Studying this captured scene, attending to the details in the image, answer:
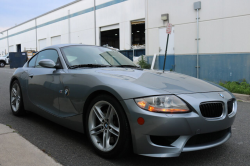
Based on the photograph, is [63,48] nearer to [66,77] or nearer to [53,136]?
[66,77]

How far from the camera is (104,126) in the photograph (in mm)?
2703

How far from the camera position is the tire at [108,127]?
2.42 metres

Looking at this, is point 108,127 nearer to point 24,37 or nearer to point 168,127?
point 168,127

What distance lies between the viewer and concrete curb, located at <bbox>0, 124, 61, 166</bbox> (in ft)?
8.30

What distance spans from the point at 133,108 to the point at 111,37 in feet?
84.4

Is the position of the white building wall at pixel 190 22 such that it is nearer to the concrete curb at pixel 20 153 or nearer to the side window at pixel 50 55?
the side window at pixel 50 55

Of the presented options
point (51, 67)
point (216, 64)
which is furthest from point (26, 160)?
point (216, 64)

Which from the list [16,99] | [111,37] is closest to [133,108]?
[16,99]

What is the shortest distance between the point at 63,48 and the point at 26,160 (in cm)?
181

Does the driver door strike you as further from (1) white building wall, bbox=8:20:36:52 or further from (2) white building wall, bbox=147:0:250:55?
(1) white building wall, bbox=8:20:36:52

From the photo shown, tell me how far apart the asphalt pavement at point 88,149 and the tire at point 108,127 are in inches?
5.8

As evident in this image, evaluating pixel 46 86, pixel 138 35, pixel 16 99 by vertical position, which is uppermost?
pixel 138 35

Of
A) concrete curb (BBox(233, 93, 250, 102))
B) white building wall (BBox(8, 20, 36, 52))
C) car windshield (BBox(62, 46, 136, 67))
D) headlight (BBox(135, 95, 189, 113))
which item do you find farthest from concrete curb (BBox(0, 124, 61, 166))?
white building wall (BBox(8, 20, 36, 52))

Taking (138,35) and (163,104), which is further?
(138,35)
